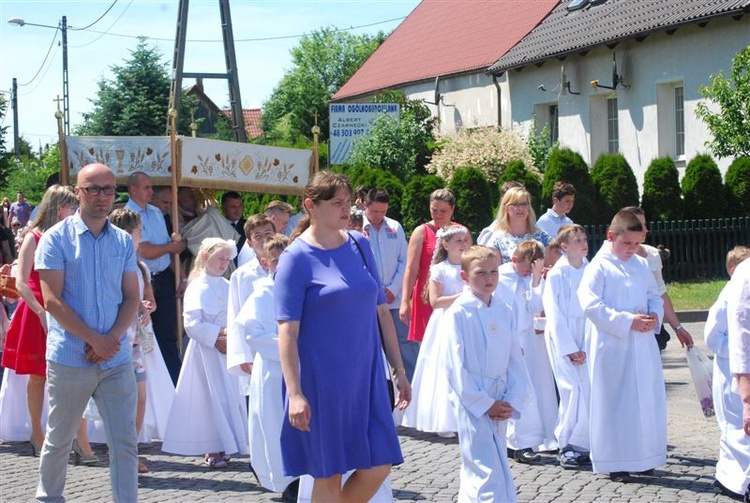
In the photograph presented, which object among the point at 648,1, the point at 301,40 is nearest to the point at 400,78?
the point at 648,1

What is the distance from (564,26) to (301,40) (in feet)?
180

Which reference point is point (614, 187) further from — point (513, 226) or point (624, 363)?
point (624, 363)

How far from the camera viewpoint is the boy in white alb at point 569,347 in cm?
849

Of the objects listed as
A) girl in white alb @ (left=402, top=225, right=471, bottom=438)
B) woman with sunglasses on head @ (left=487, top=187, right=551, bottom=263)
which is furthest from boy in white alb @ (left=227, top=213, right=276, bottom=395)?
woman with sunglasses on head @ (left=487, top=187, right=551, bottom=263)

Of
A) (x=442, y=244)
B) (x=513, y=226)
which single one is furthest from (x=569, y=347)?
(x=442, y=244)

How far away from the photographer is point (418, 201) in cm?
2347

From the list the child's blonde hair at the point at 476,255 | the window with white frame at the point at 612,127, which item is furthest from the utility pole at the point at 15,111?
the child's blonde hair at the point at 476,255

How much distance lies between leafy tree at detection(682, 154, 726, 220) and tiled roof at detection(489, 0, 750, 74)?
2.90 meters

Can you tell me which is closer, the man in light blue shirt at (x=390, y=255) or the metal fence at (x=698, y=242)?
the man in light blue shirt at (x=390, y=255)

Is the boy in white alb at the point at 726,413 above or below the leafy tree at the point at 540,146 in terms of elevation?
below

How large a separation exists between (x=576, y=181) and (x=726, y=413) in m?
15.4

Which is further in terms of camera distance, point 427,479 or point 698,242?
point 698,242

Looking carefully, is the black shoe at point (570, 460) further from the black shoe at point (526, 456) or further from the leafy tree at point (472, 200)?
the leafy tree at point (472, 200)

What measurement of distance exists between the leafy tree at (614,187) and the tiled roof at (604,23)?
3398 millimetres
